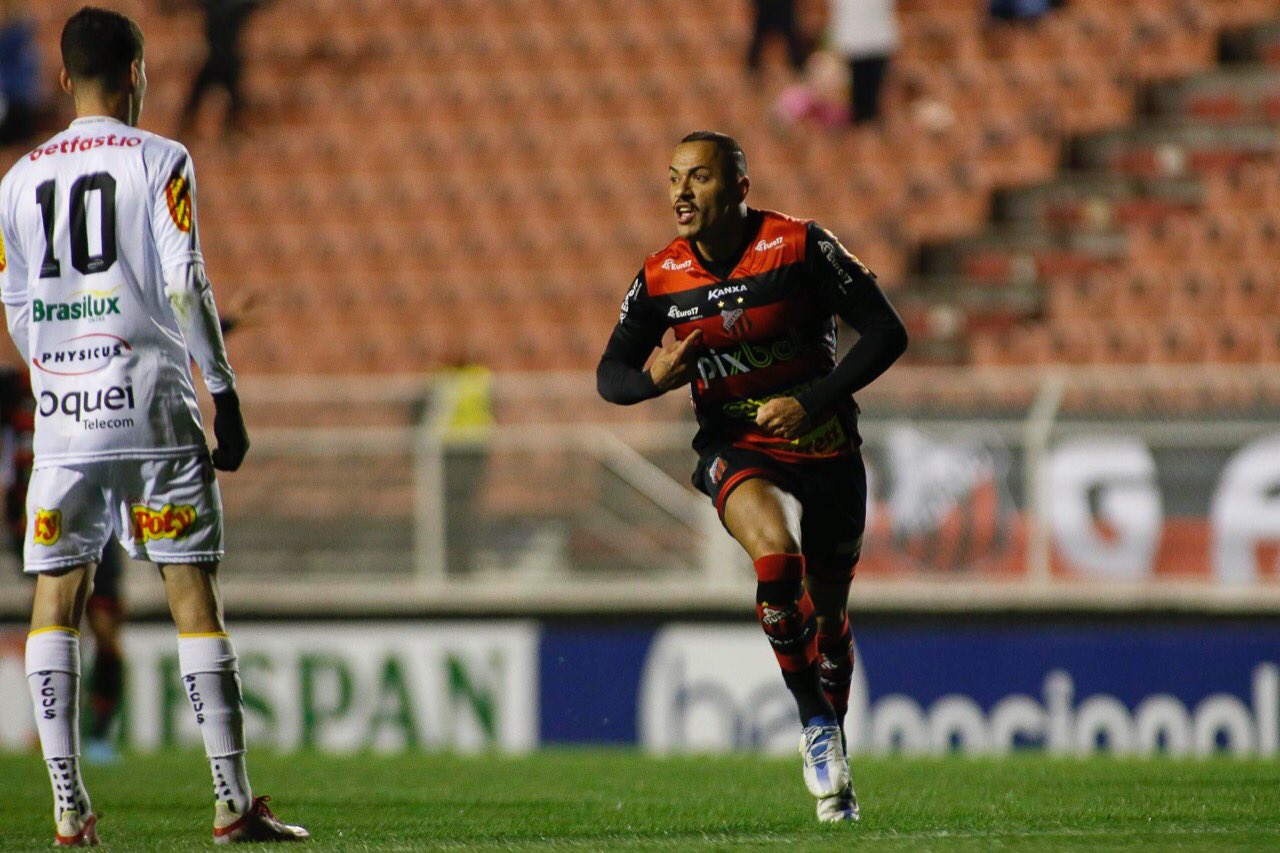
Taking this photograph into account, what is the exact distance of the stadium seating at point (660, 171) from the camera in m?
14.7

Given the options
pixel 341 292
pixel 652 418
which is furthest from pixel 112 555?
pixel 341 292

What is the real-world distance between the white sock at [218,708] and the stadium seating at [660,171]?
29.8ft

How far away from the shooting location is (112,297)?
483 centimetres

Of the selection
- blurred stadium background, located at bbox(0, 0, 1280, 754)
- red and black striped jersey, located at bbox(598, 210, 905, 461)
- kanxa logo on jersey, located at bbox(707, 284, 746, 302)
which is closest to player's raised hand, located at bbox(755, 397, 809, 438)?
red and black striped jersey, located at bbox(598, 210, 905, 461)

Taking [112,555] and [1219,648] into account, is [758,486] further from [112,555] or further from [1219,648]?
[1219,648]

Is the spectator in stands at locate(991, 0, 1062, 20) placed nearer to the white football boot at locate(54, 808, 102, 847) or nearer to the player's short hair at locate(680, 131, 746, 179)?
the player's short hair at locate(680, 131, 746, 179)

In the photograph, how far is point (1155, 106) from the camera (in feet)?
51.8

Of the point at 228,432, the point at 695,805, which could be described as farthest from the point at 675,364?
the point at 695,805

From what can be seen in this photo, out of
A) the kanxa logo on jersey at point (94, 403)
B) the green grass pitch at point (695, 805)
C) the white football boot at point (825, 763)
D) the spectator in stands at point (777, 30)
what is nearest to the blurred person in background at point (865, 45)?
the spectator in stands at point (777, 30)

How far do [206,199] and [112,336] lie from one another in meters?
13.5

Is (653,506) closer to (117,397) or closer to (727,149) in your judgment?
(727,149)

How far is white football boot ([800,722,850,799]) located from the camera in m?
5.32

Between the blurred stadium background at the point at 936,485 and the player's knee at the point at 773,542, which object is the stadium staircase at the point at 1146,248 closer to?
the blurred stadium background at the point at 936,485

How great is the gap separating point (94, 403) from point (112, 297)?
261 mm
